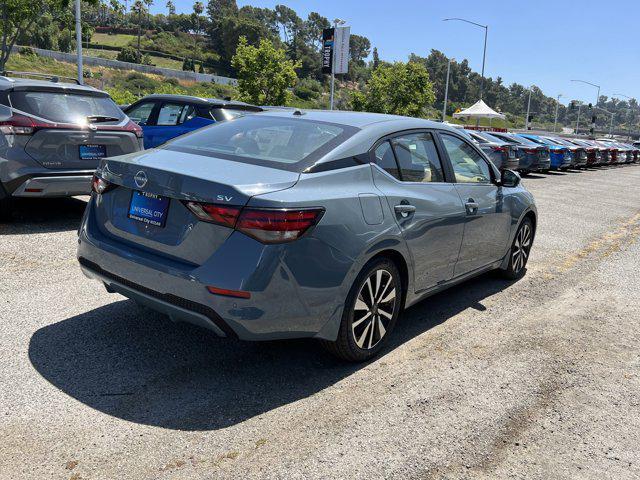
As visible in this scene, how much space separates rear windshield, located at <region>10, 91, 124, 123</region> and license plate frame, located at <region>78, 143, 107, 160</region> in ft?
0.99

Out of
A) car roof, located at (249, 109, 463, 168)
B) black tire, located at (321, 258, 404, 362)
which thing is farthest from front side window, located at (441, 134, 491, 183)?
black tire, located at (321, 258, 404, 362)

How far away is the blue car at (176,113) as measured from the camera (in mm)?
9789

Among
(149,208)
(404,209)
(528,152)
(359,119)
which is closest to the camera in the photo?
(149,208)

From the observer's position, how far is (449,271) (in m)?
4.59

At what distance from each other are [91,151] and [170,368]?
4.01 meters

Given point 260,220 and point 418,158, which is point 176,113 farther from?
point 260,220

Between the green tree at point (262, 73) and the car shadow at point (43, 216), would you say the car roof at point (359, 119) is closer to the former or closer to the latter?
the car shadow at point (43, 216)

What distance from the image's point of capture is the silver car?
246 inches

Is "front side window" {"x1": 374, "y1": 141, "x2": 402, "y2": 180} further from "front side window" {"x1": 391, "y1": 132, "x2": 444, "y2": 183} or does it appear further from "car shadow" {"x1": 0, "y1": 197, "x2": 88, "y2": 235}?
"car shadow" {"x1": 0, "y1": 197, "x2": 88, "y2": 235}

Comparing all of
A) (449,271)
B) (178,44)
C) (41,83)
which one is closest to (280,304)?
(449,271)

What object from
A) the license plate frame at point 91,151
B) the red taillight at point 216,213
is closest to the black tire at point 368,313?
the red taillight at point 216,213

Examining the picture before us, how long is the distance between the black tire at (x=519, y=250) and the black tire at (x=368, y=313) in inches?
92.7

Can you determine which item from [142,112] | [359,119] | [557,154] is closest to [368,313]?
[359,119]

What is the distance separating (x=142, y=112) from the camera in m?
10.6
